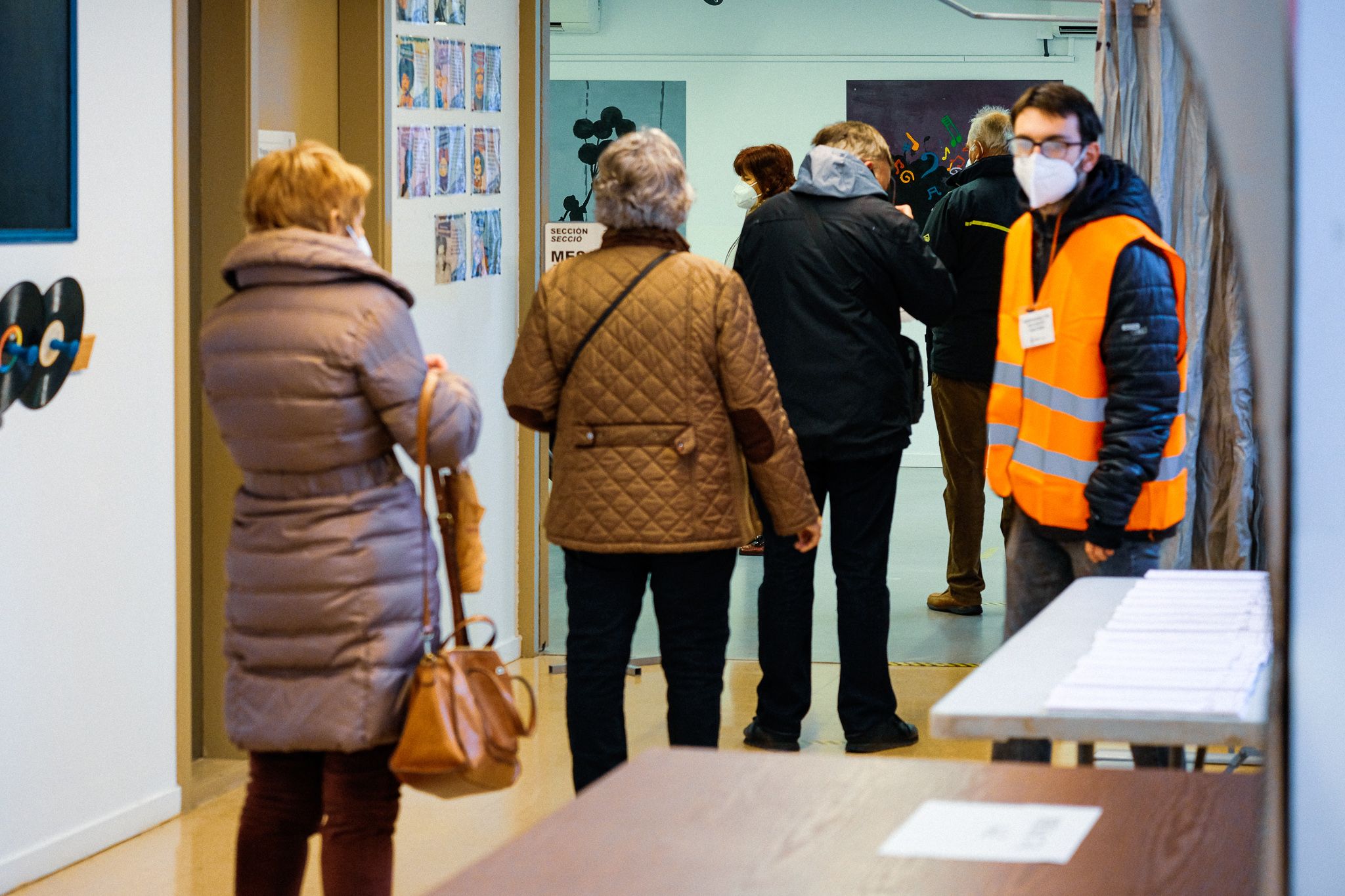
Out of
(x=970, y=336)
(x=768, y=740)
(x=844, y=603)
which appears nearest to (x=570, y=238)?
(x=970, y=336)

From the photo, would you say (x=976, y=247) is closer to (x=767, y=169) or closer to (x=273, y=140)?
(x=767, y=169)

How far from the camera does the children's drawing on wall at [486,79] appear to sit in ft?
16.6

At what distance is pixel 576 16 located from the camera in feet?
22.9

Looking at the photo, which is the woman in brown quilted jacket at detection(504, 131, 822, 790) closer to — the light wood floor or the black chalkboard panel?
the light wood floor

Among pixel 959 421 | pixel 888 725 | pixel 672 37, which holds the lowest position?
pixel 888 725

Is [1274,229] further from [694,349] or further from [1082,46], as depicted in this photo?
[1082,46]

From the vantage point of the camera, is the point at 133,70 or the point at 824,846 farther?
the point at 133,70

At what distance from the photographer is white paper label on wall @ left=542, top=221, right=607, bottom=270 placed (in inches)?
200

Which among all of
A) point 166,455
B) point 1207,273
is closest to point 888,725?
point 1207,273

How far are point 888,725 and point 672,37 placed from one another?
156 inches

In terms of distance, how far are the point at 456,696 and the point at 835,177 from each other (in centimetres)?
199

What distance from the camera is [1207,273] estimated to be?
4.00m

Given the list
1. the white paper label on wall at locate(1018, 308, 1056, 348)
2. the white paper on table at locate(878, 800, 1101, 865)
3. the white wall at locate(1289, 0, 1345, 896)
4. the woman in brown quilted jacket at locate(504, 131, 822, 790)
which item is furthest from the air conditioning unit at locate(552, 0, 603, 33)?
the white wall at locate(1289, 0, 1345, 896)

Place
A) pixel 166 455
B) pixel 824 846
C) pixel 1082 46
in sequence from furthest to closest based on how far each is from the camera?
pixel 1082 46
pixel 166 455
pixel 824 846
